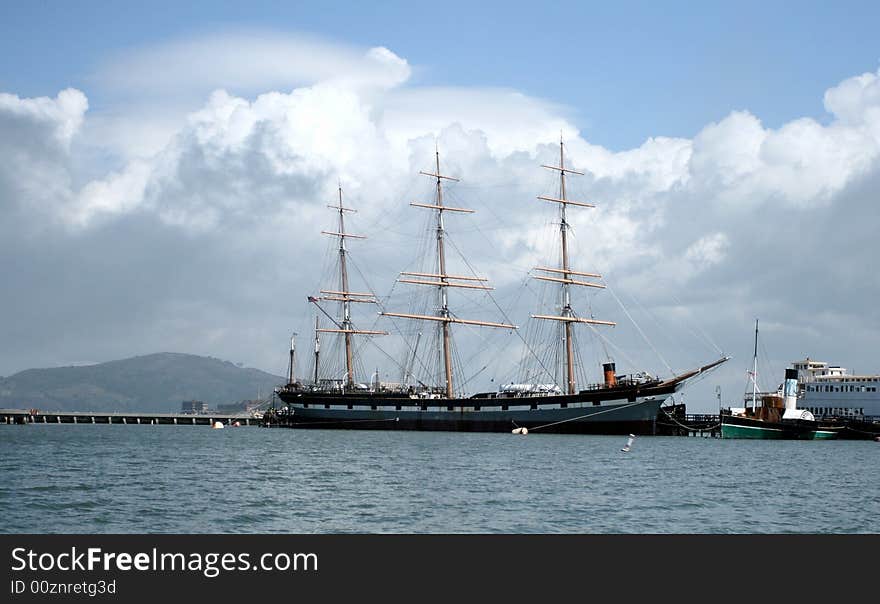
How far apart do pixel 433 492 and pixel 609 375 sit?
7194 centimetres

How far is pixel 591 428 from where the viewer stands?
110m

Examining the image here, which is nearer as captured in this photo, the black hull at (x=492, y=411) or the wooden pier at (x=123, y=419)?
the black hull at (x=492, y=411)

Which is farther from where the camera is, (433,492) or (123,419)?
(123,419)

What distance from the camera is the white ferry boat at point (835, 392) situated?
411 ft

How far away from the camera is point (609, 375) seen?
114 meters

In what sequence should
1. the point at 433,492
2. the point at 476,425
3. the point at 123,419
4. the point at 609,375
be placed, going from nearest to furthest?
the point at 433,492 → the point at 609,375 → the point at 476,425 → the point at 123,419

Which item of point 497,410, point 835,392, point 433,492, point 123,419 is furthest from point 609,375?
point 123,419

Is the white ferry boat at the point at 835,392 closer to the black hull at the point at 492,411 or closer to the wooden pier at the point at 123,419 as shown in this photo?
the black hull at the point at 492,411

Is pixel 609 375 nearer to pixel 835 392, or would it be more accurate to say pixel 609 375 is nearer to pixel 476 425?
pixel 476 425

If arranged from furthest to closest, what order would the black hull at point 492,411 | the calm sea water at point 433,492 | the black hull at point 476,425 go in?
the black hull at point 476,425 → the black hull at point 492,411 → the calm sea water at point 433,492

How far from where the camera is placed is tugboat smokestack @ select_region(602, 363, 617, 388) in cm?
11169

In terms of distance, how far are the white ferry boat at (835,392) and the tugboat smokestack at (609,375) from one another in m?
33.7

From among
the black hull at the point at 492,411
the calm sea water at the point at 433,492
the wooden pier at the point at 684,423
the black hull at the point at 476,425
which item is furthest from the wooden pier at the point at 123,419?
the calm sea water at the point at 433,492
